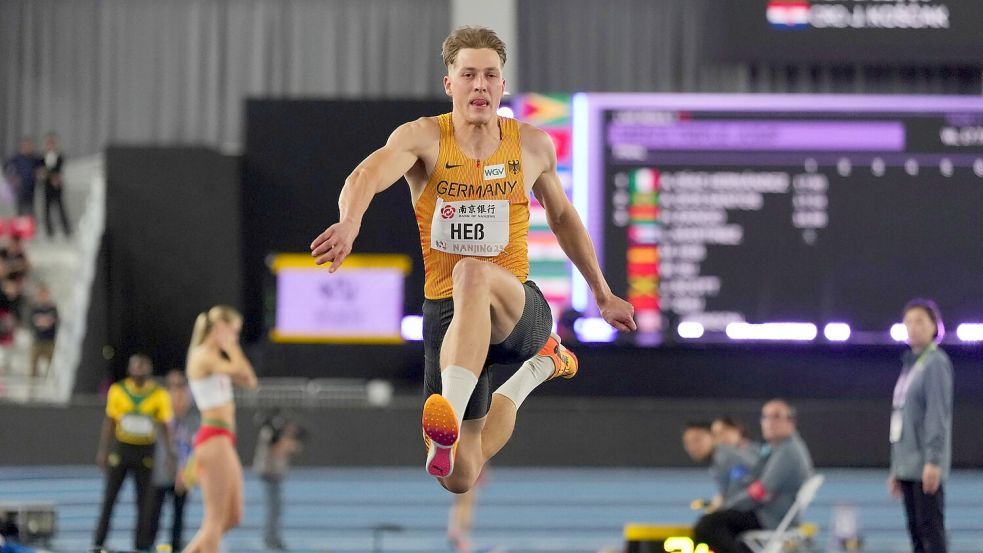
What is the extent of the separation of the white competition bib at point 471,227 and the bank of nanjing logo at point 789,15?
32.6ft

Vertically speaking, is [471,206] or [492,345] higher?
[471,206]

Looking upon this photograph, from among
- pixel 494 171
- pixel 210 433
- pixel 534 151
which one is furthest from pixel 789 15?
pixel 494 171

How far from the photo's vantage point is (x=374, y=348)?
1482 centimetres

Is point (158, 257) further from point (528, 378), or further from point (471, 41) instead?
point (471, 41)

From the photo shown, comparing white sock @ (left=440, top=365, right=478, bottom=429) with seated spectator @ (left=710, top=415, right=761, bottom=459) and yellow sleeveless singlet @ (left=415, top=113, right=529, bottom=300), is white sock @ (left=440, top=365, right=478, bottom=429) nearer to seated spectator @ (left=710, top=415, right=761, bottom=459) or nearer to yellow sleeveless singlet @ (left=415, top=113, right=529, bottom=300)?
yellow sleeveless singlet @ (left=415, top=113, right=529, bottom=300)

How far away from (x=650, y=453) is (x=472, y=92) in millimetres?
9940

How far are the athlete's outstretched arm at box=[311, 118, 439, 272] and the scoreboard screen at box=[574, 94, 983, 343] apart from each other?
9240mm

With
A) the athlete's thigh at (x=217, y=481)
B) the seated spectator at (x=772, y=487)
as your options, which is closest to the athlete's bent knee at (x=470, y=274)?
the seated spectator at (x=772, y=487)

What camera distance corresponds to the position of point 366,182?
432 centimetres

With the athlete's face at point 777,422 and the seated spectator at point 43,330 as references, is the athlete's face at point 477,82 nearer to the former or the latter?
the athlete's face at point 777,422

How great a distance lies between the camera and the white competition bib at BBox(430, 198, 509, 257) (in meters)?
4.67

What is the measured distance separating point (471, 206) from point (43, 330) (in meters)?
12.0

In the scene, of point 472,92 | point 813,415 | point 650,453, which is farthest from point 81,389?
point 472,92

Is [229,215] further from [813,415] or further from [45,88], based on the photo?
[813,415]
